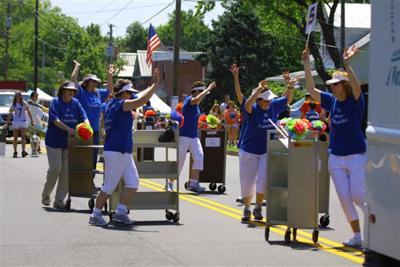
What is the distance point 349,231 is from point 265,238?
1.49 metres

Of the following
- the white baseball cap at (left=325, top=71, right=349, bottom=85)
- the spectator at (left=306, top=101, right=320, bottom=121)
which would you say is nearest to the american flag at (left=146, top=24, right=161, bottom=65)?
the spectator at (left=306, top=101, right=320, bottom=121)

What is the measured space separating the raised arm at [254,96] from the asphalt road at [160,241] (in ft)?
5.15

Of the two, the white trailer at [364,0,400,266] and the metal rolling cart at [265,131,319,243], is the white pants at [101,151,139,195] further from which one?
the white trailer at [364,0,400,266]

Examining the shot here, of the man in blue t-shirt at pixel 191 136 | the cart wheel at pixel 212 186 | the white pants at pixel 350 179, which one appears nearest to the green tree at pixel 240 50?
the cart wheel at pixel 212 186

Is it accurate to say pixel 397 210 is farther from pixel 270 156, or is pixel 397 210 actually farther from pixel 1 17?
pixel 1 17

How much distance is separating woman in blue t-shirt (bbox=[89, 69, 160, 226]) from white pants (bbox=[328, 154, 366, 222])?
2.85 metres

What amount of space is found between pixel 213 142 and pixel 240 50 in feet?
161

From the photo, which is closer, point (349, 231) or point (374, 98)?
point (374, 98)

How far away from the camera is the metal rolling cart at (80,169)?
52.1 ft

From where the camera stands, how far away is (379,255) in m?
8.15

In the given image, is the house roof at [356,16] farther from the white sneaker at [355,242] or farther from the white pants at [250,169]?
the white sneaker at [355,242]

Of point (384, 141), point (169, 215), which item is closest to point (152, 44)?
point (169, 215)

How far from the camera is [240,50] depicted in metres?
68.8

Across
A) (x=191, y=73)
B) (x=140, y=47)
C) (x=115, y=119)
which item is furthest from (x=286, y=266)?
(x=140, y=47)
